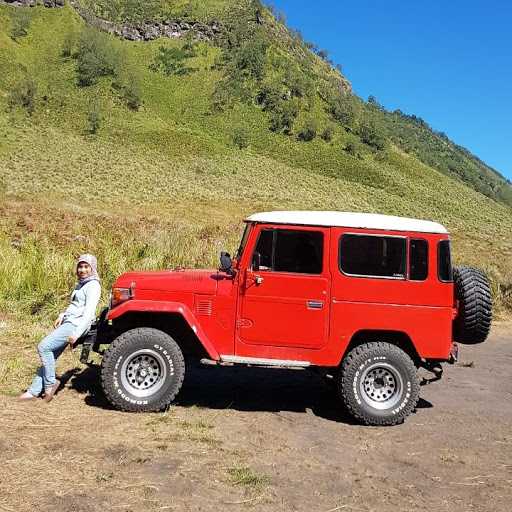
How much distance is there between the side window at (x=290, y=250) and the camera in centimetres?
629

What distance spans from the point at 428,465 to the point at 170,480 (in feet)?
7.95

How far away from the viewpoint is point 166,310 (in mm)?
6066

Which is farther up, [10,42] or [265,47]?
[265,47]

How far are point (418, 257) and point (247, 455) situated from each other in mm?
2917

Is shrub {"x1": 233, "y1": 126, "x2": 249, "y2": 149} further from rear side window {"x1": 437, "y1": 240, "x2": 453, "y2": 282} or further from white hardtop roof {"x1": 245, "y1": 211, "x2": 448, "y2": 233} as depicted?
rear side window {"x1": 437, "y1": 240, "x2": 453, "y2": 282}

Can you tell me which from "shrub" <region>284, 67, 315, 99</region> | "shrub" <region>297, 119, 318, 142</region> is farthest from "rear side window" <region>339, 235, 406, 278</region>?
"shrub" <region>284, 67, 315, 99</region>

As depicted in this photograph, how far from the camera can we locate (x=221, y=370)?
8.46 m

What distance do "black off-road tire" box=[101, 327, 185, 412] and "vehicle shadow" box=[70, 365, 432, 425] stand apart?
36cm

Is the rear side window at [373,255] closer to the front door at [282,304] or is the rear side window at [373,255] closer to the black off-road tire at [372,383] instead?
the front door at [282,304]

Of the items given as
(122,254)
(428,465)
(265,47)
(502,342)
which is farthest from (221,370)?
(265,47)

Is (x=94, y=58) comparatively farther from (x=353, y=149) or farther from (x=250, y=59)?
(x=353, y=149)

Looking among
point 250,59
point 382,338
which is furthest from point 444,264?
point 250,59

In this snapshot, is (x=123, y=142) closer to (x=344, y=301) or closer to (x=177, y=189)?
(x=177, y=189)

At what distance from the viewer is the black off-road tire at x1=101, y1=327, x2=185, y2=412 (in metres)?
6.05
